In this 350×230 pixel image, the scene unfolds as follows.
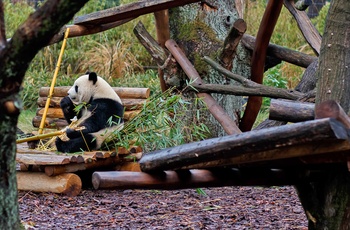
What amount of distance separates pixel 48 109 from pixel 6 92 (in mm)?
4873

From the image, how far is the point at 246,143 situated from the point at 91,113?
3.98 metres

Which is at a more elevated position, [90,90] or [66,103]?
[90,90]

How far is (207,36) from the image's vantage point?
22.4 feet

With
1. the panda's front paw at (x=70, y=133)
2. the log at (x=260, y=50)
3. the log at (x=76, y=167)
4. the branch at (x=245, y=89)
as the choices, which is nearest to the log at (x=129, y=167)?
the log at (x=76, y=167)

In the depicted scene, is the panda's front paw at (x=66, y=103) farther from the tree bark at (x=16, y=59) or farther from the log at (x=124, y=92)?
the tree bark at (x=16, y=59)

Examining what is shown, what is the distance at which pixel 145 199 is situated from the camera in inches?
236

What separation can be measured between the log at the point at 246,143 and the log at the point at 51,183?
8.93ft

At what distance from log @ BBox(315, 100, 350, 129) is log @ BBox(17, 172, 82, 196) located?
3581 mm

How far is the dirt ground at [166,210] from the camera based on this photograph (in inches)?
199

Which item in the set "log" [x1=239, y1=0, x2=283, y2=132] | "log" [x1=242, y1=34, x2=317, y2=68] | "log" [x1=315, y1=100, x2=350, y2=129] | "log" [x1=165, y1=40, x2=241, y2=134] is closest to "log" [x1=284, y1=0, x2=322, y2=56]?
"log" [x1=242, y1=34, x2=317, y2=68]

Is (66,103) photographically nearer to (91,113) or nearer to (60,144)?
(91,113)

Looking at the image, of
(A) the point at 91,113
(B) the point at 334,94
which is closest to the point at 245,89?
(A) the point at 91,113

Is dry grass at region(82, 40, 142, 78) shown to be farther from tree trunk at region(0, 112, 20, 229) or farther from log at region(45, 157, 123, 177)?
tree trunk at region(0, 112, 20, 229)

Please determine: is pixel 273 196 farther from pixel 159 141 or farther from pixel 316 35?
pixel 316 35
